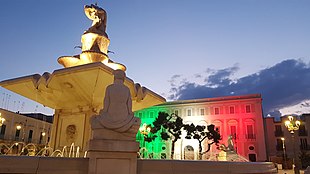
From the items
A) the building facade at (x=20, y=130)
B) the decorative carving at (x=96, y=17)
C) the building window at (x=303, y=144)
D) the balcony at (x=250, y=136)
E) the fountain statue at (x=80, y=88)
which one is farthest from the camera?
the balcony at (x=250, y=136)

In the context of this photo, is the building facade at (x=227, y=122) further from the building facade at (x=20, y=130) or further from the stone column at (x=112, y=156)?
the stone column at (x=112, y=156)

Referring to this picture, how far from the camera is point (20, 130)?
1458 inches

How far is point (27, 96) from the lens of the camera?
11.8m

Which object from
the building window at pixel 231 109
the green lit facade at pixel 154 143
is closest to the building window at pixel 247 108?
the building window at pixel 231 109

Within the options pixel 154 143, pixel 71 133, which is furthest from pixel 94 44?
pixel 154 143

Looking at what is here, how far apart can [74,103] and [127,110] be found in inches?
260

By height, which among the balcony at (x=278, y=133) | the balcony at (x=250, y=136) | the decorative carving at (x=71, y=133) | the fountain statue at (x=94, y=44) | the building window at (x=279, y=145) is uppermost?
the fountain statue at (x=94, y=44)

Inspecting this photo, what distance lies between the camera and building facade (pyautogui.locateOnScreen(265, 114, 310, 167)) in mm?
44031

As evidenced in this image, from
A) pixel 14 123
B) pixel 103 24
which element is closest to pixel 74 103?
pixel 103 24

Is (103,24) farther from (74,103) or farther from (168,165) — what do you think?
(168,165)

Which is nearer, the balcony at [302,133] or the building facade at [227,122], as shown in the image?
the balcony at [302,133]

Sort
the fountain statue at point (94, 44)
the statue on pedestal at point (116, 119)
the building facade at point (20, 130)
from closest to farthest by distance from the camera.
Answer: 1. the statue on pedestal at point (116, 119)
2. the fountain statue at point (94, 44)
3. the building facade at point (20, 130)

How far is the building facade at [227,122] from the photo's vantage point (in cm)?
4481

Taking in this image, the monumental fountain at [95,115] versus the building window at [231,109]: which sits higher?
the building window at [231,109]
